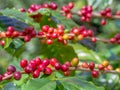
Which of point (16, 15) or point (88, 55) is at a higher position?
point (16, 15)

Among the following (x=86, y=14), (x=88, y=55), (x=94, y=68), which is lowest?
(x=88, y=55)

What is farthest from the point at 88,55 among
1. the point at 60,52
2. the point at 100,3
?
the point at 60,52

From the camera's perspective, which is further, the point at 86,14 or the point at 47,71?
the point at 86,14

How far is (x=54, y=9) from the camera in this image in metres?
1.73

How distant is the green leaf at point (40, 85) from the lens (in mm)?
1087

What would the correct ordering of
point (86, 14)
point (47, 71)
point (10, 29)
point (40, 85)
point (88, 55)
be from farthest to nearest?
point (88, 55) < point (86, 14) < point (10, 29) < point (47, 71) < point (40, 85)

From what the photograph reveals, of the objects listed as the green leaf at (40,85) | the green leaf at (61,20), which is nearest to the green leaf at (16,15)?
the green leaf at (61,20)

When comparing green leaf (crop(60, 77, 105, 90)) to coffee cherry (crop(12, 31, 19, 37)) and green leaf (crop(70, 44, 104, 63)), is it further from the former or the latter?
green leaf (crop(70, 44, 104, 63))

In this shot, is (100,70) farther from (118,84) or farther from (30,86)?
(118,84)

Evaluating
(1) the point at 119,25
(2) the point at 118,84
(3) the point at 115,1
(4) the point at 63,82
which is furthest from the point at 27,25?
(3) the point at 115,1

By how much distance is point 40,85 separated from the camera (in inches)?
43.8

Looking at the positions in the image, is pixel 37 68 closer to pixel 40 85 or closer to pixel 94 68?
pixel 40 85

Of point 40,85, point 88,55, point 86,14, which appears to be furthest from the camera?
point 88,55

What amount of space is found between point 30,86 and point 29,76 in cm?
14
